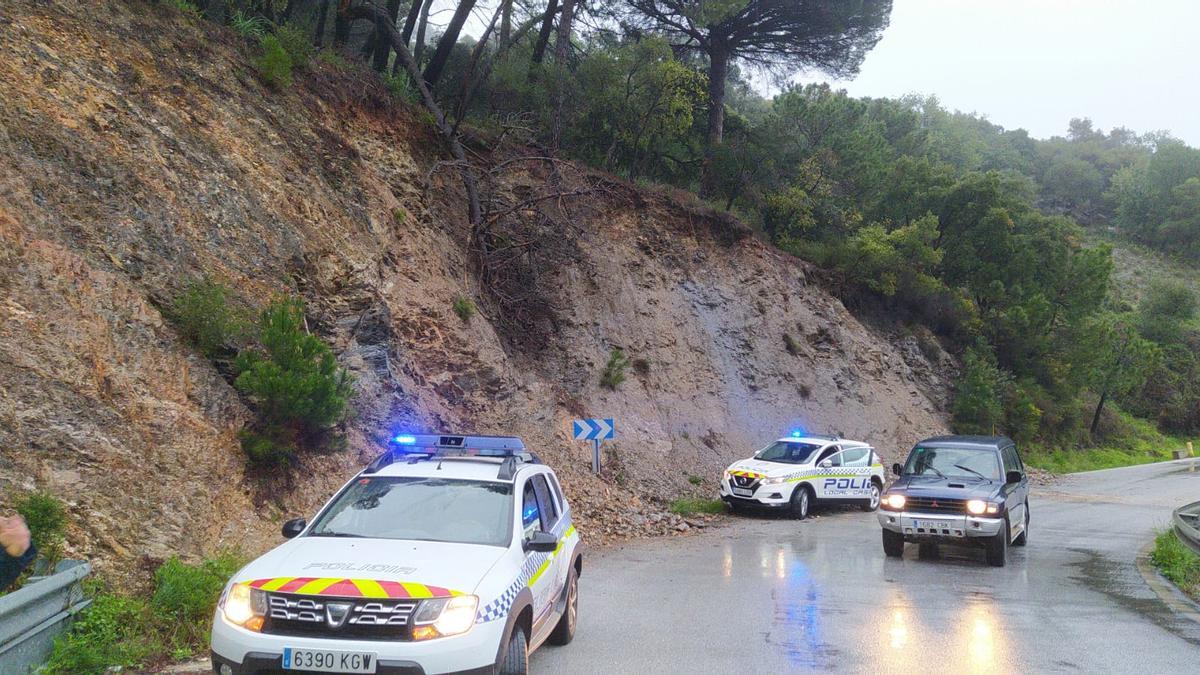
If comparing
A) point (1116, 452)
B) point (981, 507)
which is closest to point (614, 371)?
point (981, 507)

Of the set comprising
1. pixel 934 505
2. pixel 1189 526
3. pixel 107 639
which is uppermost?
pixel 107 639

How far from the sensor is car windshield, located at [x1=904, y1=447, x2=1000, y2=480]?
41.9 ft

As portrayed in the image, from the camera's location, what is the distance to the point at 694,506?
17.5m

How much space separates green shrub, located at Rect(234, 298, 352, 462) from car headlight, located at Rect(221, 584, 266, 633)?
519 cm

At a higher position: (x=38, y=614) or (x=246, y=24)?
(x=246, y=24)

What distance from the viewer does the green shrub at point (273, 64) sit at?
15.6m

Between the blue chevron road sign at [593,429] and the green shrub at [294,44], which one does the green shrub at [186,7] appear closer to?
the green shrub at [294,44]

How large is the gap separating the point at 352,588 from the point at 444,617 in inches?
22.9

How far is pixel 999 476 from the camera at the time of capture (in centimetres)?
1258

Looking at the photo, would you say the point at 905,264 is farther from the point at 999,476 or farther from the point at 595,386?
the point at 999,476

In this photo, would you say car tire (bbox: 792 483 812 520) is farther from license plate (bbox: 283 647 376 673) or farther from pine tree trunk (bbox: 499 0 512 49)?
pine tree trunk (bbox: 499 0 512 49)

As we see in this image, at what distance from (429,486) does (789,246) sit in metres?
25.6

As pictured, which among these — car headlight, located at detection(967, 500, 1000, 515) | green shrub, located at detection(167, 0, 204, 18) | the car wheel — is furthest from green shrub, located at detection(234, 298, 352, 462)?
the car wheel

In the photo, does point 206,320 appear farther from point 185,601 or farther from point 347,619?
point 347,619
